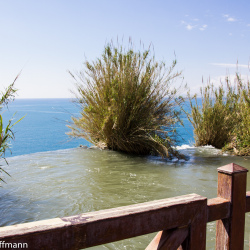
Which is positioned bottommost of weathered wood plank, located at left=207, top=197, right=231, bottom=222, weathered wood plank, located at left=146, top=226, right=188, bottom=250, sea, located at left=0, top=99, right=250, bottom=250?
sea, located at left=0, top=99, right=250, bottom=250

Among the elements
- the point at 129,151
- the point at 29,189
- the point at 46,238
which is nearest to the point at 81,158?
the point at 129,151

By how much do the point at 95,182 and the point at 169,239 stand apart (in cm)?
344

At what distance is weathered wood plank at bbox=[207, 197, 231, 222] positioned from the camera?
1.48 meters

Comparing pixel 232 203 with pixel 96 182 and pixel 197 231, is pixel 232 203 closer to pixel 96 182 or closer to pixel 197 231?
pixel 197 231

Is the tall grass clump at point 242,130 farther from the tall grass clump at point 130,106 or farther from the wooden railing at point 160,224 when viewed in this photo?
the wooden railing at point 160,224

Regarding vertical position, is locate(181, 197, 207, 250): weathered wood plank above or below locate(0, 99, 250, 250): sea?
above

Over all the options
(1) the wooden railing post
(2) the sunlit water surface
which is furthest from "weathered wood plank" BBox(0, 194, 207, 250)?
(2) the sunlit water surface

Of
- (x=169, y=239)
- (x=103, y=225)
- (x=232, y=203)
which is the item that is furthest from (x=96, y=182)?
(x=103, y=225)

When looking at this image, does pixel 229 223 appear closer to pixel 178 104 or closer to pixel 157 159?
pixel 157 159

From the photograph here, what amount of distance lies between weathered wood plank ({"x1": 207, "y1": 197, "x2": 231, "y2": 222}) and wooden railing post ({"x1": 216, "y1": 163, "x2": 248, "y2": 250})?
0.03 meters

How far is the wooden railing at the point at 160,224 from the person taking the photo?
1008 millimetres

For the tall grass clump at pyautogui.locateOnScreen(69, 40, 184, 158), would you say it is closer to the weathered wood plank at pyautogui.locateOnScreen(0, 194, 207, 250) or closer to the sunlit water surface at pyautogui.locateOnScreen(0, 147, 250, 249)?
the sunlit water surface at pyautogui.locateOnScreen(0, 147, 250, 249)

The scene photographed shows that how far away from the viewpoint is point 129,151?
22.6 feet

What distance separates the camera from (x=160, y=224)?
129cm
